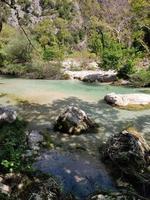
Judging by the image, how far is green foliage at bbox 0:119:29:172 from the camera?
24.3ft

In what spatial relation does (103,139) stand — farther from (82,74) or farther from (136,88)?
(82,74)

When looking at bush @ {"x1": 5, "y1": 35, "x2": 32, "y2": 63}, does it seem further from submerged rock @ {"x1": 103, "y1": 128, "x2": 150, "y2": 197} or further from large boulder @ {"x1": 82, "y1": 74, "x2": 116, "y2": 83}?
submerged rock @ {"x1": 103, "y1": 128, "x2": 150, "y2": 197}

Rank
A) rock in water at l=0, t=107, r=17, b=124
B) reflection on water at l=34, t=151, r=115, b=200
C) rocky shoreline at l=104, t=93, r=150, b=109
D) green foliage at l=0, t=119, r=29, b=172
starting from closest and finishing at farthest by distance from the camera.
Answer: reflection on water at l=34, t=151, r=115, b=200, green foliage at l=0, t=119, r=29, b=172, rock in water at l=0, t=107, r=17, b=124, rocky shoreline at l=104, t=93, r=150, b=109

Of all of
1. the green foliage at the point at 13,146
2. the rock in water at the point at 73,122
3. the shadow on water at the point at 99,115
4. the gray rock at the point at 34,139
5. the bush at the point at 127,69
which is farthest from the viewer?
the bush at the point at 127,69

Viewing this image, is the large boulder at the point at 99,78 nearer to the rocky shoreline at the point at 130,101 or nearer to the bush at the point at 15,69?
the bush at the point at 15,69

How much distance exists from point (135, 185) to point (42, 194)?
2153mm

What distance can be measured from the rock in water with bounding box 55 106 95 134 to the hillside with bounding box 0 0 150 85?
2402 mm

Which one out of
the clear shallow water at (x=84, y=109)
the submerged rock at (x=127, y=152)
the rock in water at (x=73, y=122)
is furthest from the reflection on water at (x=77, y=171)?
the rock in water at (x=73, y=122)

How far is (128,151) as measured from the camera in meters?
8.17

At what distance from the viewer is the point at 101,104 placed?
49.6 feet

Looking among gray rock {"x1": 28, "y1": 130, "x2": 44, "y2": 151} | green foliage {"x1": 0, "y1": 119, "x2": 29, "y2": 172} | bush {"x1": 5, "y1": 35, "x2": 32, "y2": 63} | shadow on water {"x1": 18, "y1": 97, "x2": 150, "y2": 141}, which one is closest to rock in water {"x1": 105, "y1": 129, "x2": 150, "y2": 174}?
shadow on water {"x1": 18, "y1": 97, "x2": 150, "y2": 141}

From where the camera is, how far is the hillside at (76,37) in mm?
21428

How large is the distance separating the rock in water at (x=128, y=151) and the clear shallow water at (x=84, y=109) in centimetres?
47

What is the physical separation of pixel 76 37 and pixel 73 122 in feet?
180
